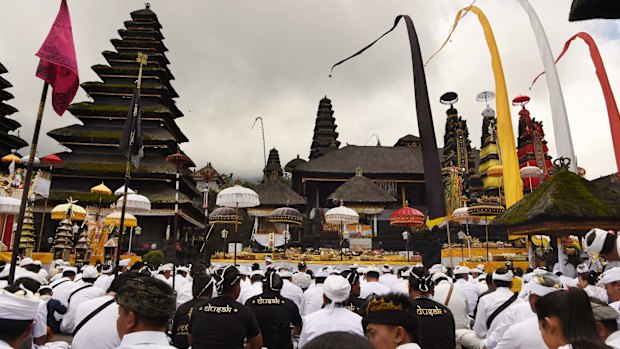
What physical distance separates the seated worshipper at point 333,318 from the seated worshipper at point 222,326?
617 millimetres

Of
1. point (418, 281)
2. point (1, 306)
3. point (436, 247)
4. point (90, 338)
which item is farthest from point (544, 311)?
point (436, 247)

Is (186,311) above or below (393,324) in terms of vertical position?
below

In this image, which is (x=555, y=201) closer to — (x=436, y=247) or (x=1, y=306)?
(x=436, y=247)

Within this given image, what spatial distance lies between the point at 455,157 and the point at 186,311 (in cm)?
3198

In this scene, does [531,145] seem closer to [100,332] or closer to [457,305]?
[457,305]

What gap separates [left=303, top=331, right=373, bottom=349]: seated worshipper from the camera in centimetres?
129

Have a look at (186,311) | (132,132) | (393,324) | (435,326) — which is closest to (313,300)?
(186,311)

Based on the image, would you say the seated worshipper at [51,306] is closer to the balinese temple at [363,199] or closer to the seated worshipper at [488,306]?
the seated worshipper at [488,306]

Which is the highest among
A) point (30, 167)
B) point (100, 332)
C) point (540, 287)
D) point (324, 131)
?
point (324, 131)

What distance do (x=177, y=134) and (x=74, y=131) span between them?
349 inches

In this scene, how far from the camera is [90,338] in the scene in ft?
12.8

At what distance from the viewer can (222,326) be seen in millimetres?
4113

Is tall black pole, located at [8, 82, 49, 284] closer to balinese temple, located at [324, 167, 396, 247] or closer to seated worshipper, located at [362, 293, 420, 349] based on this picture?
seated worshipper, located at [362, 293, 420, 349]

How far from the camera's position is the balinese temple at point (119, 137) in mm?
32594
